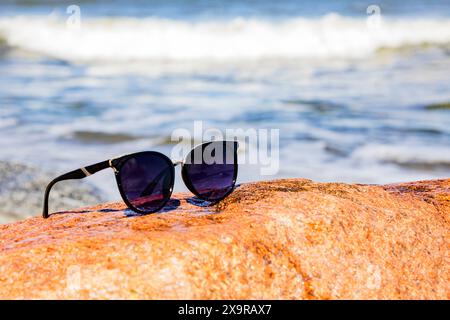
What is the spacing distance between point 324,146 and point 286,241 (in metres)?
5.01

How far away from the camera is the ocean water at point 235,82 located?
6648mm

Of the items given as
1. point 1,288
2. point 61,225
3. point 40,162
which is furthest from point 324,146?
point 1,288

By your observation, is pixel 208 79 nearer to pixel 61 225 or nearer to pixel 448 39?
pixel 448 39

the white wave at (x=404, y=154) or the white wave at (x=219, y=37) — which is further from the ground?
the white wave at (x=219, y=37)

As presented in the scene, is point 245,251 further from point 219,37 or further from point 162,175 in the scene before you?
point 219,37

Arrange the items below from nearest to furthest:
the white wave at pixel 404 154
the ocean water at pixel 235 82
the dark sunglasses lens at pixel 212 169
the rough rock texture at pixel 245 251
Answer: the rough rock texture at pixel 245 251 < the dark sunglasses lens at pixel 212 169 < the white wave at pixel 404 154 < the ocean water at pixel 235 82

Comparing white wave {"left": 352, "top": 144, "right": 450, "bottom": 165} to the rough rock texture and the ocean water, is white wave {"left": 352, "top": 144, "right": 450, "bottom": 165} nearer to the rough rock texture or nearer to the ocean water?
the ocean water

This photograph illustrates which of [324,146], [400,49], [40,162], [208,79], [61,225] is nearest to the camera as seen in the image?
[61,225]

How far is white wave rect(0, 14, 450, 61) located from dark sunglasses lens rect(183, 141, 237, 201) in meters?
12.3

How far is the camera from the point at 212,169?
241 cm

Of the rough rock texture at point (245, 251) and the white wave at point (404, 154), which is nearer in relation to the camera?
the rough rock texture at point (245, 251)

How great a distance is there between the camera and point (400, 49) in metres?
14.7

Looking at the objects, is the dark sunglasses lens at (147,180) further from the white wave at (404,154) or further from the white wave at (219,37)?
the white wave at (219,37)

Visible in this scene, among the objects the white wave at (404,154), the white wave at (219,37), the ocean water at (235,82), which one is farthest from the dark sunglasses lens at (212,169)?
the white wave at (219,37)
